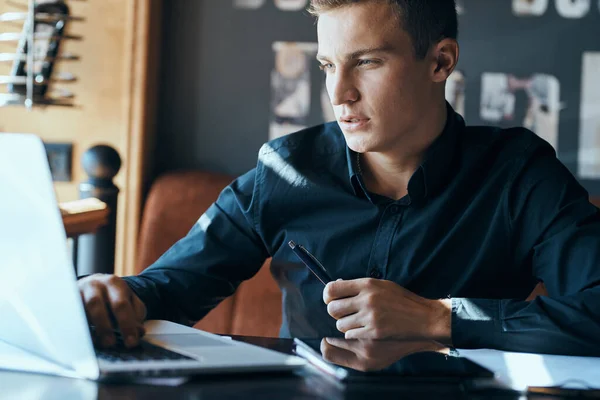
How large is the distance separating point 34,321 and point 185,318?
23.3 inches

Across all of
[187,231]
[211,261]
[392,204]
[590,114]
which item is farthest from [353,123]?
[590,114]

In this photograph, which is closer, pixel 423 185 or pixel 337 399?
pixel 337 399

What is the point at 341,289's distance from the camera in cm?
112

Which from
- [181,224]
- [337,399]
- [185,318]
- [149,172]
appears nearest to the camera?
[337,399]

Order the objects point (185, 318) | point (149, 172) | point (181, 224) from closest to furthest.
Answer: point (185, 318) < point (181, 224) < point (149, 172)

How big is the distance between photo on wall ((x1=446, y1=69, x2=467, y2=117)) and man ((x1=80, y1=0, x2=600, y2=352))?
2.61 feet

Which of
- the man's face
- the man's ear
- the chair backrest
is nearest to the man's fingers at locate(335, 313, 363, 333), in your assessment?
the man's face

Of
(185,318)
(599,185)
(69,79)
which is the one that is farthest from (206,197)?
(599,185)

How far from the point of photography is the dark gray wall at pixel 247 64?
2.35 meters

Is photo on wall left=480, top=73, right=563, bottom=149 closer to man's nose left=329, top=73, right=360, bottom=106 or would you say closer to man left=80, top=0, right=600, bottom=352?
man left=80, top=0, right=600, bottom=352

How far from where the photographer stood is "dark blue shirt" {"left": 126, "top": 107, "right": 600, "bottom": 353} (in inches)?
55.1

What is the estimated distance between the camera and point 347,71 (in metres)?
1.43

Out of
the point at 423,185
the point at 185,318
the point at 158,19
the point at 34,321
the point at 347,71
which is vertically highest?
the point at 158,19

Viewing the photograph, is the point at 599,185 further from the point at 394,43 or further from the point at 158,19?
the point at 158,19
